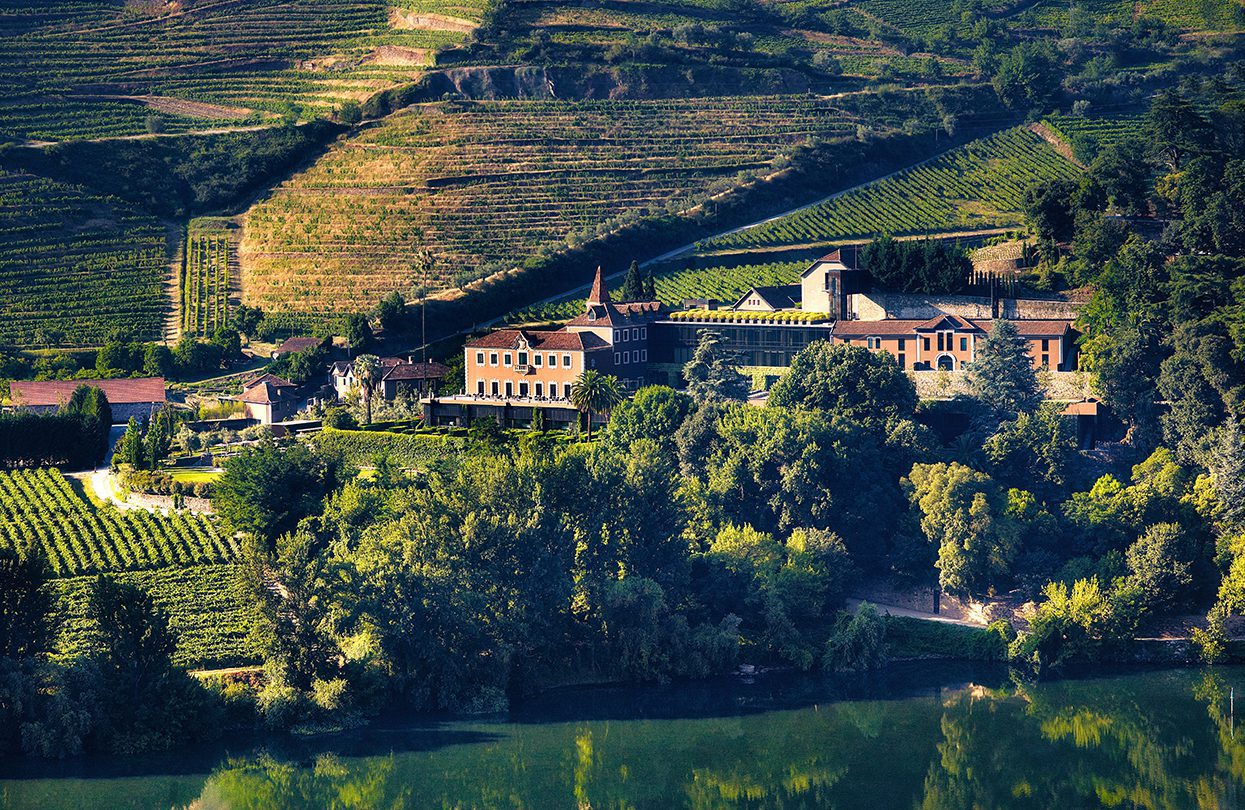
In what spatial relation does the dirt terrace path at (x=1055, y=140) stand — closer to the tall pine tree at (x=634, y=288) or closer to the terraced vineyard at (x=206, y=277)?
the tall pine tree at (x=634, y=288)

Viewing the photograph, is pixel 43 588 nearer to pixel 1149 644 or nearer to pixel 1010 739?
pixel 1010 739

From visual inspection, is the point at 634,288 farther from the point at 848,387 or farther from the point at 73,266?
the point at 73,266

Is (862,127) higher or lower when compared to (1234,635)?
higher

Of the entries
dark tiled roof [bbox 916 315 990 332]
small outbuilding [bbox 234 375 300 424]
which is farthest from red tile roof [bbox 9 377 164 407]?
dark tiled roof [bbox 916 315 990 332]

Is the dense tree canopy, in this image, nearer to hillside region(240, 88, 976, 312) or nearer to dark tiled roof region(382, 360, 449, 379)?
dark tiled roof region(382, 360, 449, 379)

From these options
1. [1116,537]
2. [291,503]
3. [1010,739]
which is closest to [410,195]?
[291,503]

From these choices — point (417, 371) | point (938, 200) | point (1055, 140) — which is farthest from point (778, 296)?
point (1055, 140)
